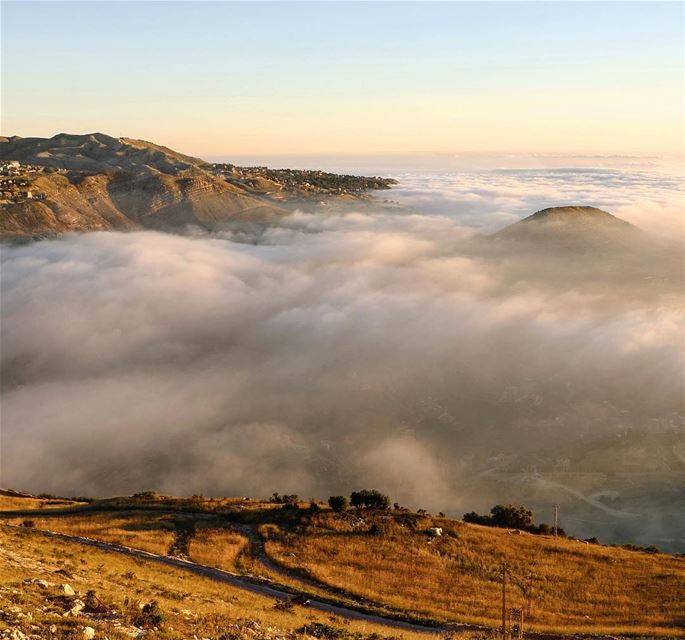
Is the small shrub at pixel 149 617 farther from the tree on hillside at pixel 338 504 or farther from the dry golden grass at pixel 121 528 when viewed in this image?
the tree on hillside at pixel 338 504

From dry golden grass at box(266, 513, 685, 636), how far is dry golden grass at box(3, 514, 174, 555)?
27.1 feet

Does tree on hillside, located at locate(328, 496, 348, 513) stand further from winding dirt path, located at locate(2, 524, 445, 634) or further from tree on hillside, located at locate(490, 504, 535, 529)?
tree on hillside, located at locate(490, 504, 535, 529)

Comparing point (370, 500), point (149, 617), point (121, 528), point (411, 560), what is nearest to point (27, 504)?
point (121, 528)

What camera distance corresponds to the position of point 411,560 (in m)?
49.0

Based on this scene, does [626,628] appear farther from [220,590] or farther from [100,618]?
[100,618]

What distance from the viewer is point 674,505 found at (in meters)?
131

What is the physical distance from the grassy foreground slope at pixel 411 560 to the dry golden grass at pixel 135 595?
5.84m

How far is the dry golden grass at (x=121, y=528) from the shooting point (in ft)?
155

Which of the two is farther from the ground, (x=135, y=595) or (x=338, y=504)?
(x=135, y=595)

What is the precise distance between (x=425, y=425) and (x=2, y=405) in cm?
11730

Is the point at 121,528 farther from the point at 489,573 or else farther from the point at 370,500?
the point at 489,573

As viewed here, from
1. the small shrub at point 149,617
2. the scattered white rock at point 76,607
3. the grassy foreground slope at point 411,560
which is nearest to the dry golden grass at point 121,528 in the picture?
the grassy foreground slope at point 411,560

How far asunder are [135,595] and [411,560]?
80.6 ft

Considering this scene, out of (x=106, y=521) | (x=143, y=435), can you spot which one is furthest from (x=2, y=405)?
(x=106, y=521)
